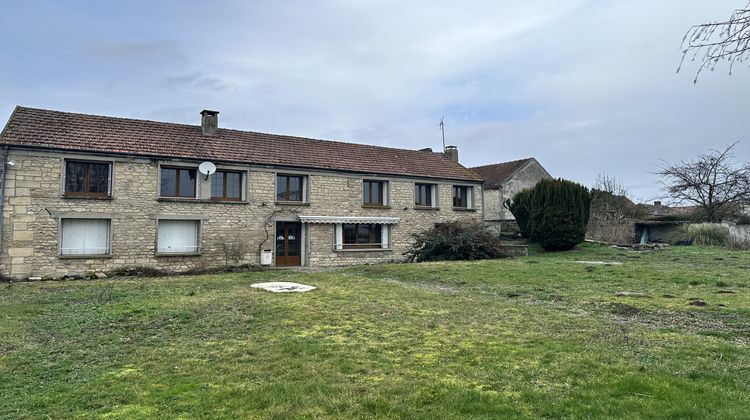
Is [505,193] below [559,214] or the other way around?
the other way around

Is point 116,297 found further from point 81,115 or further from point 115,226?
point 81,115

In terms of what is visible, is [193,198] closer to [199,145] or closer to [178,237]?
[178,237]

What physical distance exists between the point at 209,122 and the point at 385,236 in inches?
388

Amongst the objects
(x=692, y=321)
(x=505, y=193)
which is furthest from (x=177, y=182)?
(x=505, y=193)

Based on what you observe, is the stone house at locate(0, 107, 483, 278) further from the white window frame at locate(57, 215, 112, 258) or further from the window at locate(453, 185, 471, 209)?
the window at locate(453, 185, 471, 209)

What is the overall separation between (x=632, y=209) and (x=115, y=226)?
2970cm

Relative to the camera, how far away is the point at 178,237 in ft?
62.7

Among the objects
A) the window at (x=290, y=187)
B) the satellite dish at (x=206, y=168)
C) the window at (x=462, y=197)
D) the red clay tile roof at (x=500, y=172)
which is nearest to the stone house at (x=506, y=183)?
the red clay tile roof at (x=500, y=172)

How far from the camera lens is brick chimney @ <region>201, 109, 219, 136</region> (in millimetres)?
21344

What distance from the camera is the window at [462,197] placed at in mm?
26438

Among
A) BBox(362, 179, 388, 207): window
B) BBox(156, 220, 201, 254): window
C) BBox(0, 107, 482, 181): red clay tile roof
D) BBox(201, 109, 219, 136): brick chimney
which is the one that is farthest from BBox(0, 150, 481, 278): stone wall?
BBox(201, 109, 219, 136): brick chimney

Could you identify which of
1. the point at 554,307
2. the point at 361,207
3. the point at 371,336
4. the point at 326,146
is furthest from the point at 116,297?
the point at 326,146

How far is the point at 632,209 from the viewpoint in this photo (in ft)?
102

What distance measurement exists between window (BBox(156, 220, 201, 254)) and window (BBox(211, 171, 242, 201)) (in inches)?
57.3
